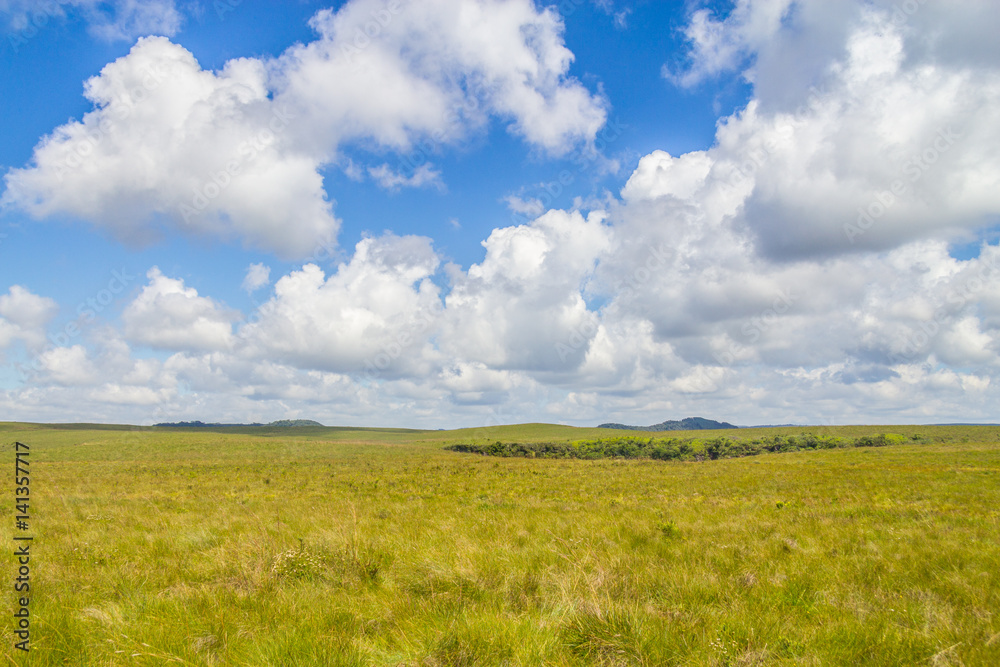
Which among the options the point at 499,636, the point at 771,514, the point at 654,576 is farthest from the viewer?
the point at 771,514

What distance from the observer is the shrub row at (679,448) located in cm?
7288

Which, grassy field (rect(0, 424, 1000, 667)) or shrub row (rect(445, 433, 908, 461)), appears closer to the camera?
grassy field (rect(0, 424, 1000, 667))

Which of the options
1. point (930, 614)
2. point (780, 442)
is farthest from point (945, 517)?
point (780, 442)

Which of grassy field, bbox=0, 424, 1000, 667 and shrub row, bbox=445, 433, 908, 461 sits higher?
grassy field, bbox=0, 424, 1000, 667

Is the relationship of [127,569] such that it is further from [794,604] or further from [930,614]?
[930,614]

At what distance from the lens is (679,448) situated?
7650cm

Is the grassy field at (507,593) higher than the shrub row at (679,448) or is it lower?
higher

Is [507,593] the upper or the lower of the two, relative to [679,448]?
upper

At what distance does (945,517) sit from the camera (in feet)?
41.4

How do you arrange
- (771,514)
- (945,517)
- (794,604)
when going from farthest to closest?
(771,514) → (945,517) → (794,604)

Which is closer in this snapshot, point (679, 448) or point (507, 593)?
point (507, 593)

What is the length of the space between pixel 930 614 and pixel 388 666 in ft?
17.1

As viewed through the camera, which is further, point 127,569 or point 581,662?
point 127,569

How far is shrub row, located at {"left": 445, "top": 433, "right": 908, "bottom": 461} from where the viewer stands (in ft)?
239
